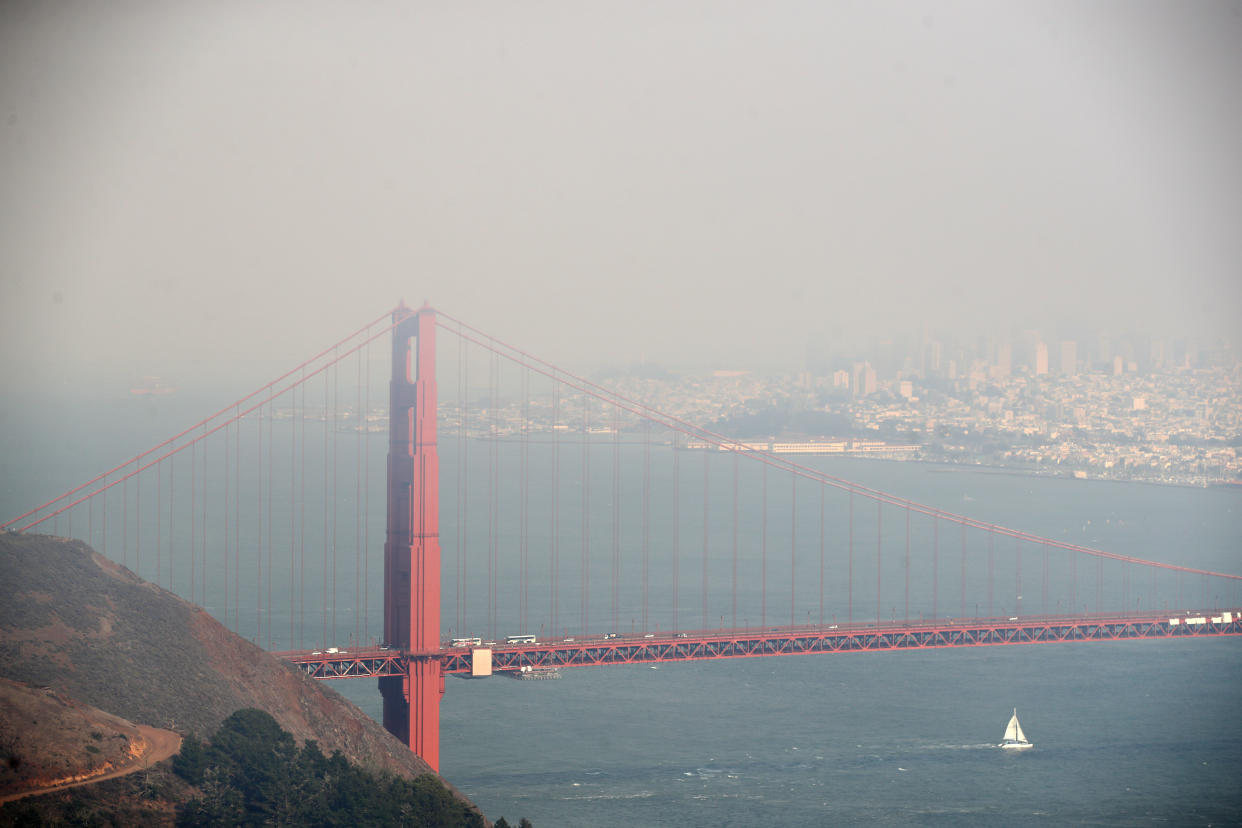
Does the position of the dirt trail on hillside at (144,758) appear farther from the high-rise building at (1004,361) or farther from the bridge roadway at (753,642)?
the high-rise building at (1004,361)

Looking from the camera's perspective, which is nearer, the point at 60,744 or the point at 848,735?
the point at 60,744

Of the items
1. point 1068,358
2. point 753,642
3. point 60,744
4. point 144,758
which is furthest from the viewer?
point 1068,358

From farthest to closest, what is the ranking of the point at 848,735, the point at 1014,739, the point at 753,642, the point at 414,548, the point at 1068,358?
the point at 1068,358, the point at 848,735, the point at 1014,739, the point at 753,642, the point at 414,548

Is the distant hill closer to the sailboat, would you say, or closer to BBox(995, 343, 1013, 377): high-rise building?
the sailboat

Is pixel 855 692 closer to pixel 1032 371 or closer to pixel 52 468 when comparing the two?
pixel 52 468

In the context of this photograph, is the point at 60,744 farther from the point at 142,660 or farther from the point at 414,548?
the point at 414,548

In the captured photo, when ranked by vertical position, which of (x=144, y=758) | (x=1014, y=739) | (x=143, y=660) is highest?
(x=143, y=660)

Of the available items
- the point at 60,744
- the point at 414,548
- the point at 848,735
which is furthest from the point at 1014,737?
the point at 60,744

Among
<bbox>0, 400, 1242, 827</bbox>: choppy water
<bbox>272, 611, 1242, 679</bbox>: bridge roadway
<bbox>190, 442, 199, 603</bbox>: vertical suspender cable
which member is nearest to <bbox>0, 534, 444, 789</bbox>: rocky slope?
<bbox>272, 611, 1242, 679</bbox>: bridge roadway

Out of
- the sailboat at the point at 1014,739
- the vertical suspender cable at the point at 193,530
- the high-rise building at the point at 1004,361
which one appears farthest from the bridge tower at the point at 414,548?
the high-rise building at the point at 1004,361

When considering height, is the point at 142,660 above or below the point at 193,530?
below
